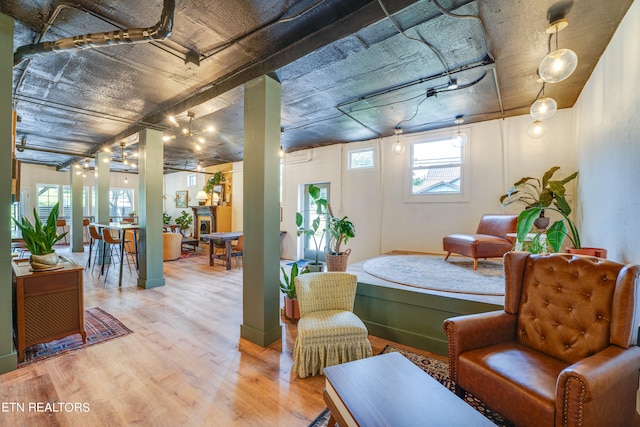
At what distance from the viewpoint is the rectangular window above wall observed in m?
4.78

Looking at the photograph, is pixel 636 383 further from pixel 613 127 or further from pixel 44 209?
pixel 44 209

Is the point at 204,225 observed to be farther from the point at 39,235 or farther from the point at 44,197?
the point at 39,235

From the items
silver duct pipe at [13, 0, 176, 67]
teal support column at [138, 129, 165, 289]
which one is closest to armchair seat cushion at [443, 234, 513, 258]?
silver duct pipe at [13, 0, 176, 67]

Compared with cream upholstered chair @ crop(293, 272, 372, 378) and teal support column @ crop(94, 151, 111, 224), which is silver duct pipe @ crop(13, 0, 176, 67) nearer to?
cream upholstered chair @ crop(293, 272, 372, 378)

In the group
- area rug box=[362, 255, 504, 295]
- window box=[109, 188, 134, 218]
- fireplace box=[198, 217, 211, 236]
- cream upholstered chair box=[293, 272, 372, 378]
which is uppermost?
window box=[109, 188, 134, 218]

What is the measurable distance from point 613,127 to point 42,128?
831 centimetres

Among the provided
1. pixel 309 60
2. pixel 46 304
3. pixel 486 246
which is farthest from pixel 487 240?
pixel 46 304

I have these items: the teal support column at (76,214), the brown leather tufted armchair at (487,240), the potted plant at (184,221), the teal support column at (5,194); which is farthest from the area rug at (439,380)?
the teal support column at (76,214)

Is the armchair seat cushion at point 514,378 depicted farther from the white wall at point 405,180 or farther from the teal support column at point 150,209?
the teal support column at point 150,209

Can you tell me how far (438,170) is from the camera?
16.4 ft

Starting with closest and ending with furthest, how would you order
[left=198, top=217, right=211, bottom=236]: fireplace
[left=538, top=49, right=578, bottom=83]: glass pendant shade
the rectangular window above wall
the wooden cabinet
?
[left=538, top=49, right=578, bottom=83]: glass pendant shade, the wooden cabinet, the rectangular window above wall, [left=198, top=217, right=211, bottom=236]: fireplace

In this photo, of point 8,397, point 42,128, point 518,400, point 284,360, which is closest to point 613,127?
point 518,400

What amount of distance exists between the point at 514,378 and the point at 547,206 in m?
2.42

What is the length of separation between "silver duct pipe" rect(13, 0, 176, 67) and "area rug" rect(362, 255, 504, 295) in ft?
9.91
